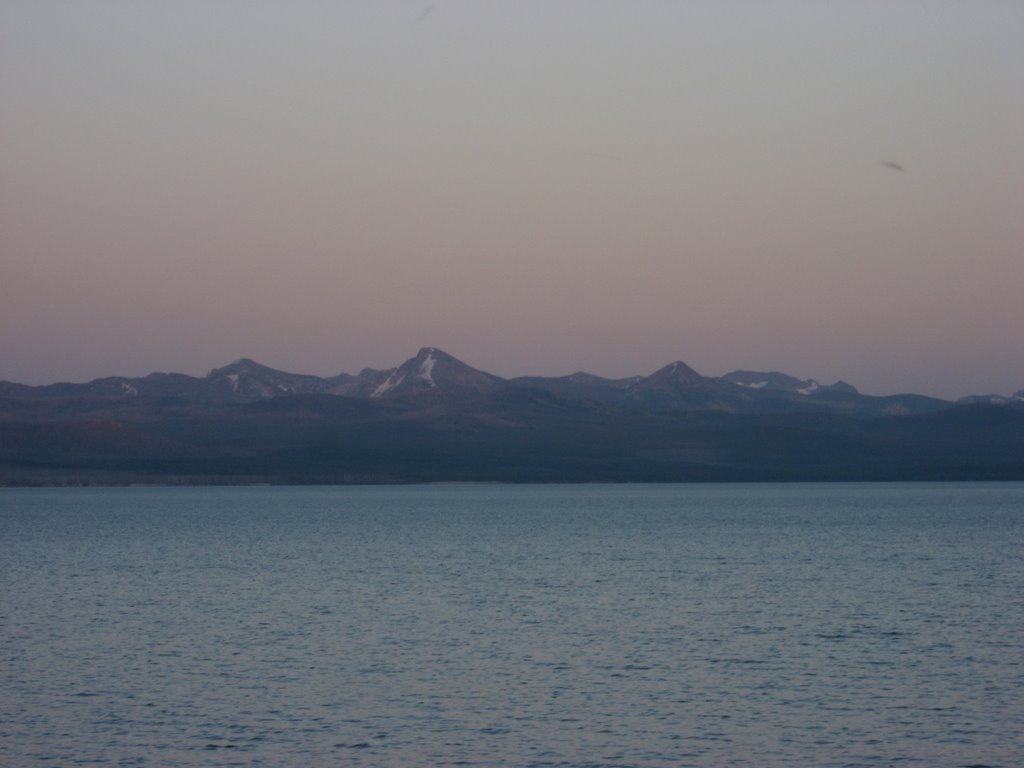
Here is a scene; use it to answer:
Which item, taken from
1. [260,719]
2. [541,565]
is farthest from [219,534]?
[260,719]

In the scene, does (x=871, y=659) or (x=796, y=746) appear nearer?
(x=796, y=746)

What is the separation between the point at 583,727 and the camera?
34188 mm

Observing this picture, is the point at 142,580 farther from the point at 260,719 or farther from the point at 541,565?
the point at 260,719

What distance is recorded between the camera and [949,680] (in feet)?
130

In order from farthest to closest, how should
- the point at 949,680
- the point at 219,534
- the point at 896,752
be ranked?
the point at 219,534 → the point at 949,680 → the point at 896,752

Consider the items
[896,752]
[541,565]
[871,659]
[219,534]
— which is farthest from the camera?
[219,534]

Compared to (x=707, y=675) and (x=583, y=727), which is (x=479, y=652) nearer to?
(x=707, y=675)

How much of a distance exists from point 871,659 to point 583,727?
1305 cm

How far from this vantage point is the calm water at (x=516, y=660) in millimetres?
32469

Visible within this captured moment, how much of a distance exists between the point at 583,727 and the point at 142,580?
44760mm

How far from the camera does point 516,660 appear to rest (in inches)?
1730

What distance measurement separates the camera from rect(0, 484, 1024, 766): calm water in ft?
107

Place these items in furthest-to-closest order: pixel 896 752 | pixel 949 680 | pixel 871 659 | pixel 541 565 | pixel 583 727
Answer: pixel 541 565 < pixel 871 659 < pixel 949 680 < pixel 583 727 < pixel 896 752

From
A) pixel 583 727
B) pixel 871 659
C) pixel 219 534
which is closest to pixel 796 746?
pixel 583 727
